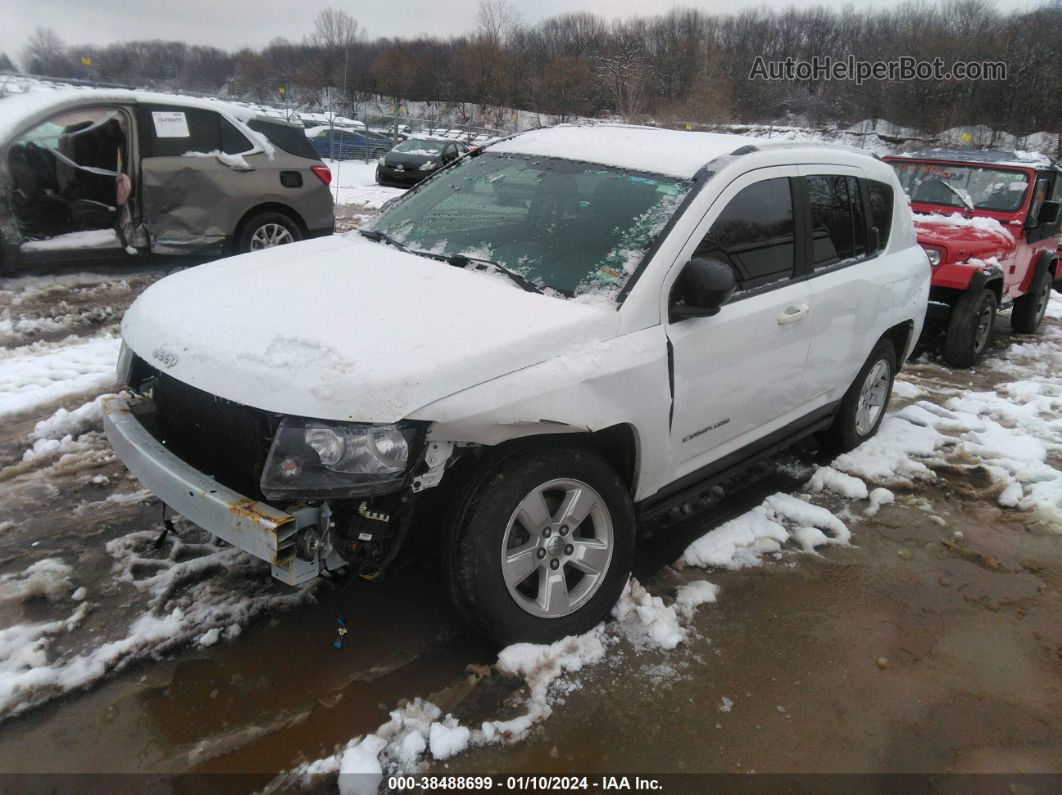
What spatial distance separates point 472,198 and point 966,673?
296cm

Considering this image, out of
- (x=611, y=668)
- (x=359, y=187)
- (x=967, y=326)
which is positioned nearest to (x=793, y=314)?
(x=611, y=668)

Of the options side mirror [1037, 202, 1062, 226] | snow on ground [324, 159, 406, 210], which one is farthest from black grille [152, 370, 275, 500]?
snow on ground [324, 159, 406, 210]

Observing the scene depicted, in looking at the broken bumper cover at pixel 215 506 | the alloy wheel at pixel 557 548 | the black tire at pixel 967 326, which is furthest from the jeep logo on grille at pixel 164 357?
the black tire at pixel 967 326

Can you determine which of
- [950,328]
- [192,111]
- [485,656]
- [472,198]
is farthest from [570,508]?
[192,111]

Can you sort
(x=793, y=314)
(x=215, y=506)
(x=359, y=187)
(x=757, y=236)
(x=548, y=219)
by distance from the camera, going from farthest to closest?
(x=359, y=187)
(x=793, y=314)
(x=757, y=236)
(x=548, y=219)
(x=215, y=506)

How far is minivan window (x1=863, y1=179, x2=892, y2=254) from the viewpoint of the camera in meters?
4.45

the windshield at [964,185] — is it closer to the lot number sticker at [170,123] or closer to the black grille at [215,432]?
Result: the lot number sticker at [170,123]

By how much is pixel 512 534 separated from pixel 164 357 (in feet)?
4.51

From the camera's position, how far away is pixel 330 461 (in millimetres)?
2270

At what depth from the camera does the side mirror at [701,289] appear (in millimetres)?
2850

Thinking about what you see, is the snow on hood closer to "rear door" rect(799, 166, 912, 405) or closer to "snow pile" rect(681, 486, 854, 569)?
"snow pile" rect(681, 486, 854, 569)

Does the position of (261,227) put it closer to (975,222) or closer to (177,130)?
(177,130)

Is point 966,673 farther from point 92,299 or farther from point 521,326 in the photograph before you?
point 92,299

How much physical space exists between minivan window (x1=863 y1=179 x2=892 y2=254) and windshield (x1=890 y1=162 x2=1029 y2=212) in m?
4.18
